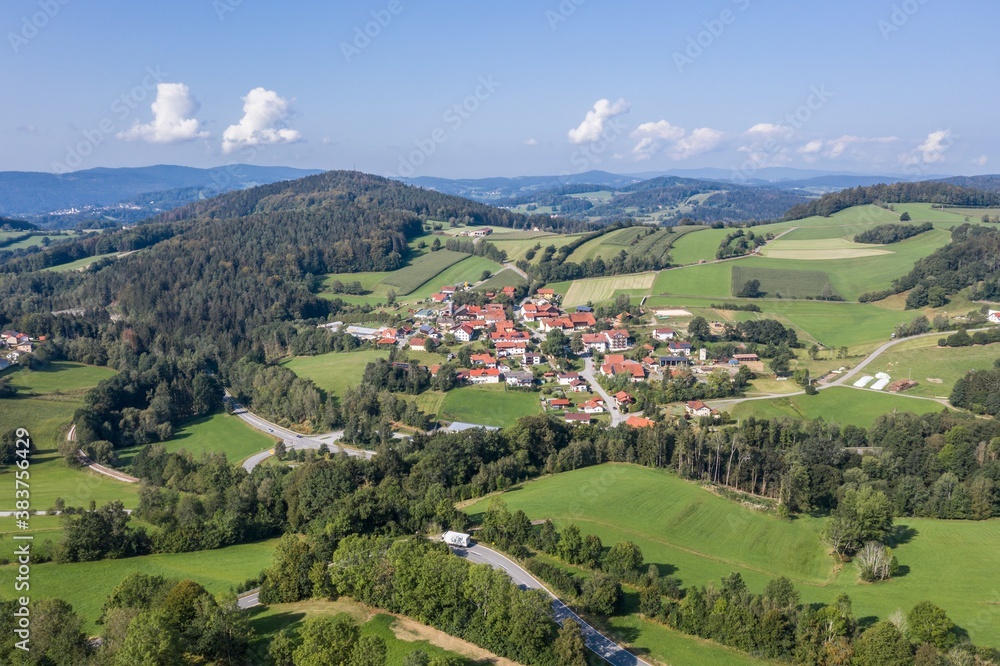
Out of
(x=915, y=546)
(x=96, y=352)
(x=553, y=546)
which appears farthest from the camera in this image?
(x=96, y=352)

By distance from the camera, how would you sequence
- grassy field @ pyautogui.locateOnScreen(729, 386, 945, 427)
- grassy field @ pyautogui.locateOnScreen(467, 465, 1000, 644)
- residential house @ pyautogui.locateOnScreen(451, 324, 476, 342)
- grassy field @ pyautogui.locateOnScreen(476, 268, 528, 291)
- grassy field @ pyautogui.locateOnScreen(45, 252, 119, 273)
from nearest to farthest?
grassy field @ pyautogui.locateOnScreen(467, 465, 1000, 644) < grassy field @ pyautogui.locateOnScreen(729, 386, 945, 427) < residential house @ pyautogui.locateOnScreen(451, 324, 476, 342) < grassy field @ pyautogui.locateOnScreen(476, 268, 528, 291) < grassy field @ pyautogui.locateOnScreen(45, 252, 119, 273)

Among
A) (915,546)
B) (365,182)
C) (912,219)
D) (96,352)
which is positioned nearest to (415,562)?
(915,546)

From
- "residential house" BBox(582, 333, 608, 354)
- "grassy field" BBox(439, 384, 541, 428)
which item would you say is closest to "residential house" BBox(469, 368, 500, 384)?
"grassy field" BBox(439, 384, 541, 428)

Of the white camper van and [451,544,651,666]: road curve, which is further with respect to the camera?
the white camper van

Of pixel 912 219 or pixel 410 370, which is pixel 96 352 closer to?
pixel 410 370

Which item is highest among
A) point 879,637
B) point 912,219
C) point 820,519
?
point 912,219

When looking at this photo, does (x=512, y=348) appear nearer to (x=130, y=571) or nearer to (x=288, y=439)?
(x=288, y=439)

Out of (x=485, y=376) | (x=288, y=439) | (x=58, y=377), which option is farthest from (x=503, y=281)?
(x=58, y=377)

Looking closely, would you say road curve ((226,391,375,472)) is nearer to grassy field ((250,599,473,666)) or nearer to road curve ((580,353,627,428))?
road curve ((580,353,627,428))
